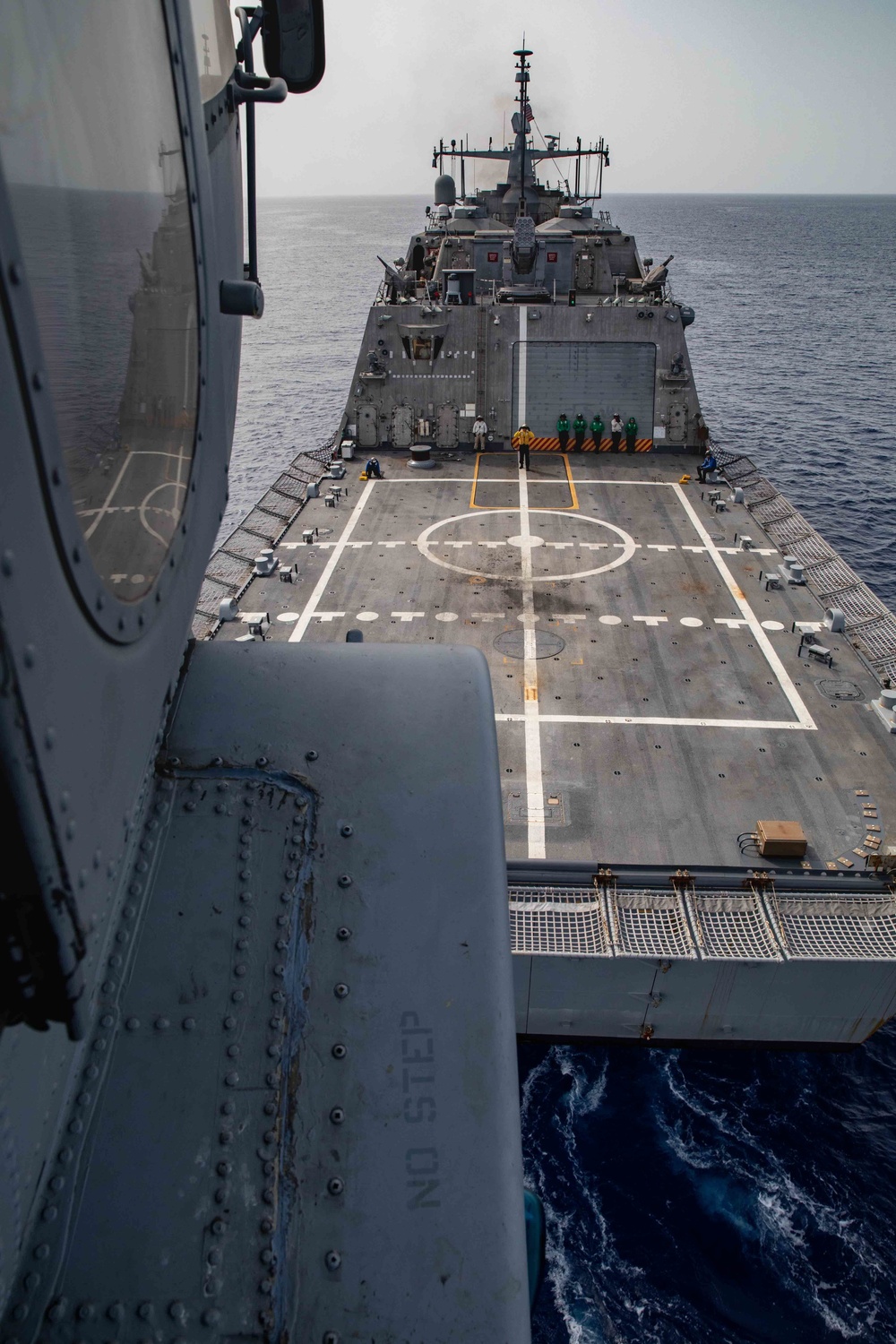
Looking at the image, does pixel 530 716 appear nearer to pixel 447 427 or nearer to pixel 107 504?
pixel 107 504

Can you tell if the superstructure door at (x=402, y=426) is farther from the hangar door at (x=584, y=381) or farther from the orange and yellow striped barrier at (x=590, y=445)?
the orange and yellow striped barrier at (x=590, y=445)

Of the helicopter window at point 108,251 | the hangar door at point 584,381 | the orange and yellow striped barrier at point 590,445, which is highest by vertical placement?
the helicopter window at point 108,251

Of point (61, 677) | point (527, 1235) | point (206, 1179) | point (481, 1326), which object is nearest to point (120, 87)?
point (61, 677)

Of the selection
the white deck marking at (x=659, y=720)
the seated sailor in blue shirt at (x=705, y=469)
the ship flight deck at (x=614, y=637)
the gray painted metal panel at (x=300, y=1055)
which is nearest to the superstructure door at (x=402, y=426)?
the ship flight deck at (x=614, y=637)

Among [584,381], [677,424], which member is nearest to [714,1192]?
[677,424]

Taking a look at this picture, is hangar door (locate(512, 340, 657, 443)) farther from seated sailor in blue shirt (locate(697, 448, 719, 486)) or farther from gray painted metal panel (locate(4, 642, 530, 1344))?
gray painted metal panel (locate(4, 642, 530, 1344))
